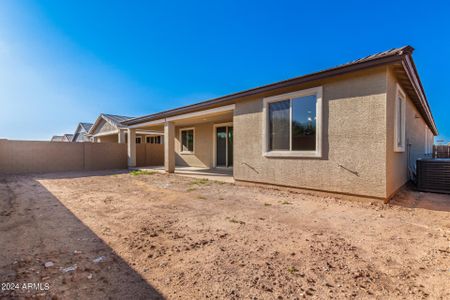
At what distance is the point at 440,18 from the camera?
10789 millimetres

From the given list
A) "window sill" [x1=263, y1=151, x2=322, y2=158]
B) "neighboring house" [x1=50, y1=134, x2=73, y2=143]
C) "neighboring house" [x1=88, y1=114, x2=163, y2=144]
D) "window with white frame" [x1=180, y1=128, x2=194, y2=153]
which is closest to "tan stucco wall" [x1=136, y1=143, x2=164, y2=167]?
"neighboring house" [x1=88, y1=114, x2=163, y2=144]

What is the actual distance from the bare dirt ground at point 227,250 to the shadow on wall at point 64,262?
0.01m

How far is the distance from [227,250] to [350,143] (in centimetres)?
393

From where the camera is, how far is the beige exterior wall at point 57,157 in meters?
11.0

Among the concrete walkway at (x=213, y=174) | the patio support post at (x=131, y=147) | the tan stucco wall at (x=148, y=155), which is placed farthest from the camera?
the tan stucco wall at (x=148, y=155)

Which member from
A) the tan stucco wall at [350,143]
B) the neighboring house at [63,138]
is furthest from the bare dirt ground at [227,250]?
the neighboring house at [63,138]

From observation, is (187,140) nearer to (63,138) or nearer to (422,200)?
(422,200)

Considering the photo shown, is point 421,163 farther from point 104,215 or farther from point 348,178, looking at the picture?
point 104,215

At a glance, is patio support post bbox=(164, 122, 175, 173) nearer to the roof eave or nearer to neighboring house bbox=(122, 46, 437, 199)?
the roof eave

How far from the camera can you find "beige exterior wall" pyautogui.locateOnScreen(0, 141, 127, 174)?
1103 cm

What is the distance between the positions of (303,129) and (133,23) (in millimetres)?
9422

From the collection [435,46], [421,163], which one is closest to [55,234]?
[421,163]

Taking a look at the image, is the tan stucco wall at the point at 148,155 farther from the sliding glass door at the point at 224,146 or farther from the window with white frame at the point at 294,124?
the window with white frame at the point at 294,124

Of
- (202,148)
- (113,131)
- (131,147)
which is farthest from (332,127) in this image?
(113,131)
